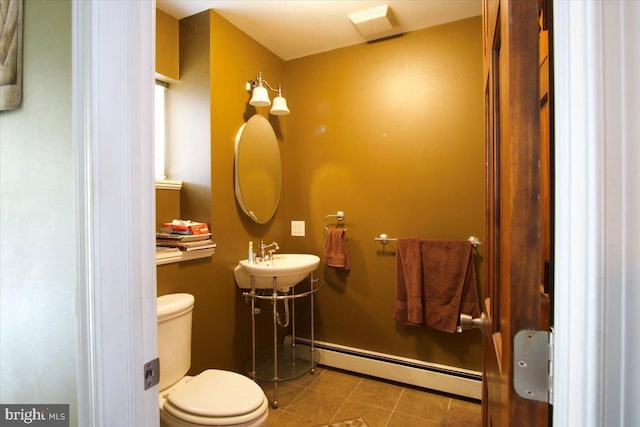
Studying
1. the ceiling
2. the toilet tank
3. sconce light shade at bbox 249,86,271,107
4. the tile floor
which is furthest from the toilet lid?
the ceiling

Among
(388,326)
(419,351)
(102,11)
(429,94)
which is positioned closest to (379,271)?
(388,326)

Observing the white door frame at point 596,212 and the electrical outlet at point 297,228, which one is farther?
the electrical outlet at point 297,228

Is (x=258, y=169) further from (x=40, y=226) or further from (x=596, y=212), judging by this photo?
(x=596, y=212)

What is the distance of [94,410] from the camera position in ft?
1.86

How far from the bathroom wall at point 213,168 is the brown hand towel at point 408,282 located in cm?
110

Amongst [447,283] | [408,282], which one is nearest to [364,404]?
[408,282]

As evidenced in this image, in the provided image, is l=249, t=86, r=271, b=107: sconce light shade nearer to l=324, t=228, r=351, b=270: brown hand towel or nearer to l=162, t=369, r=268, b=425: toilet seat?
l=324, t=228, r=351, b=270: brown hand towel

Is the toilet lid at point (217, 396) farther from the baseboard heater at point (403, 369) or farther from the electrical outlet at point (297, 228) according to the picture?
the electrical outlet at point (297, 228)

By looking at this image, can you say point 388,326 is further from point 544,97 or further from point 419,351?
point 544,97

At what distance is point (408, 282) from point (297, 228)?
1.01 m

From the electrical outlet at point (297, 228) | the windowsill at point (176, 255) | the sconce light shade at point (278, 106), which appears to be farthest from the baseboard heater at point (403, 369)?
the sconce light shade at point (278, 106)

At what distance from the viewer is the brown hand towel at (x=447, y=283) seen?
6.49ft

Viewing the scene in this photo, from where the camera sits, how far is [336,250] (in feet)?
7.72

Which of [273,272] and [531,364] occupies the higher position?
[531,364]
